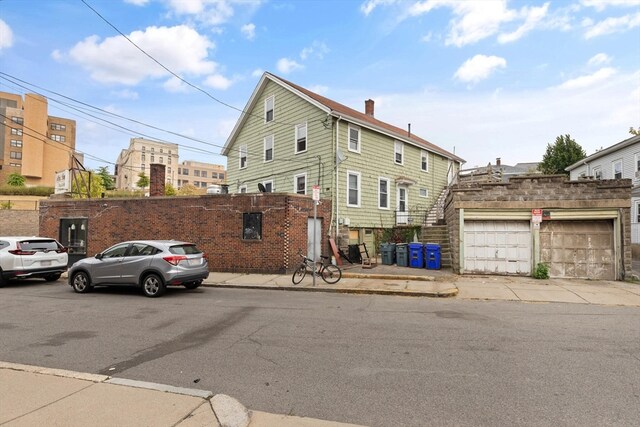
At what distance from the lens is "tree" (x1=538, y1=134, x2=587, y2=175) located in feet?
122

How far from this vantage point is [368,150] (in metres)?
21.4

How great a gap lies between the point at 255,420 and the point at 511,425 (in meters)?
2.37

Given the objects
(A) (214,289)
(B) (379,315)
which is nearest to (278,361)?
(B) (379,315)

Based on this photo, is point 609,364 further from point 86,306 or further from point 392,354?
point 86,306

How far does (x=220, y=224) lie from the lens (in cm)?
1608

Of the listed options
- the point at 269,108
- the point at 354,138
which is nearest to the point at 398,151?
the point at 354,138

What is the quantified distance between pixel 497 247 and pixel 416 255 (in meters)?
3.17

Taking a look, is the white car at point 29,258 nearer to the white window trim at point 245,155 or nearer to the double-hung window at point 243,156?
the white window trim at point 245,155

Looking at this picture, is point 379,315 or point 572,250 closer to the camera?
point 379,315

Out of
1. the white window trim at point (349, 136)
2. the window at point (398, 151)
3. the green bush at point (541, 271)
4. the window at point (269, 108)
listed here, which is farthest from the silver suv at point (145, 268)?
the window at point (398, 151)

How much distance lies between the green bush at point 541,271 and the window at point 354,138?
405 inches

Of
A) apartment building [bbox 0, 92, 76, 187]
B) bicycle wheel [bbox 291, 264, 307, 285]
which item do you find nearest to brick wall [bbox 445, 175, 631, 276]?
bicycle wheel [bbox 291, 264, 307, 285]

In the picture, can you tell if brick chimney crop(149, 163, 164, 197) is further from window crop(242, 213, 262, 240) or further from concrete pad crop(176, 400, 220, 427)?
concrete pad crop(176, 400, 220, 427)

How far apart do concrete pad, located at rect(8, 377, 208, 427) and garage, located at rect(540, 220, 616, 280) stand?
14.2 metres
